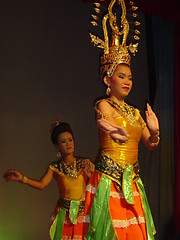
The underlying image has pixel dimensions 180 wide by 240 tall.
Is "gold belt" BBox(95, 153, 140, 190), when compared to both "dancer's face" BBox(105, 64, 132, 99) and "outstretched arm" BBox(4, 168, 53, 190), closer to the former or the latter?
"dancer's face" BBox(105, 64, 132, 99)

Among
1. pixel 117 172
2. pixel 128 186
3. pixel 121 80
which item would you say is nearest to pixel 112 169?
pixel 117 172

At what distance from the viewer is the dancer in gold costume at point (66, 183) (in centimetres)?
392

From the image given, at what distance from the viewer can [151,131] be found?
2.97 metres

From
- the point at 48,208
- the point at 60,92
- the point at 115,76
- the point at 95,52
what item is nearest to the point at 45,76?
the point at 60,92

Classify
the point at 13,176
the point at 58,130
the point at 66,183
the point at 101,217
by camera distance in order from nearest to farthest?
the point at 101,217 < the point at 13,176 < the point at 66,183 < the point at 58,130

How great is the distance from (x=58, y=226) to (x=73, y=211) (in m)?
0.17

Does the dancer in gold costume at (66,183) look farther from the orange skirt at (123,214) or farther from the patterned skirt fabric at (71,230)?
the orange skirt at (123,214)

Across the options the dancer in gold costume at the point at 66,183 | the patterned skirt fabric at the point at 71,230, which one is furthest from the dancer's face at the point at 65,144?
the patterned skirt fabric at the point at 71,230

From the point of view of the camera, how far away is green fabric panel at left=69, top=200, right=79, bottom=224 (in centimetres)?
391

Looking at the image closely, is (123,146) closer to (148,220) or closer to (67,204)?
(148,220)

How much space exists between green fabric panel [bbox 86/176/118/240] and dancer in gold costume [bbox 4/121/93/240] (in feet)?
3.47

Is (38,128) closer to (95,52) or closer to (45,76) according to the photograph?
(45,76)

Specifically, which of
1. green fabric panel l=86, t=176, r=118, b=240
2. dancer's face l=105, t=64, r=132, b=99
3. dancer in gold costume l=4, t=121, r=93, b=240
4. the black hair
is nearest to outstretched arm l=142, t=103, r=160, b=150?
dancer's face l=105, t=64, r=132, b=99

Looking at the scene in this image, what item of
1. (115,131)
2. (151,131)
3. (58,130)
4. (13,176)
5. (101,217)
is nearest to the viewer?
(115,131)
